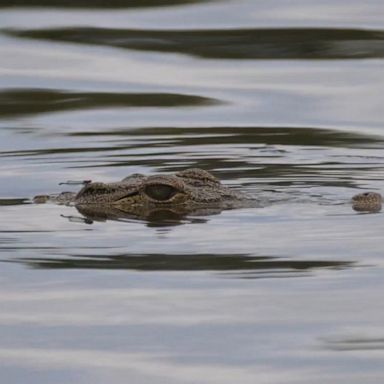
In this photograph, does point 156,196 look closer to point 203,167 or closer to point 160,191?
point 160,191

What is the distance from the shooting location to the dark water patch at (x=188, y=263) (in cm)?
1134

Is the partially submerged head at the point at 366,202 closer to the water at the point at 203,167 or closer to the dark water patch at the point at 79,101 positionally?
the water at the point at 203,167

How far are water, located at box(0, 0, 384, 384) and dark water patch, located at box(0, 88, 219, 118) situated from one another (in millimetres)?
33

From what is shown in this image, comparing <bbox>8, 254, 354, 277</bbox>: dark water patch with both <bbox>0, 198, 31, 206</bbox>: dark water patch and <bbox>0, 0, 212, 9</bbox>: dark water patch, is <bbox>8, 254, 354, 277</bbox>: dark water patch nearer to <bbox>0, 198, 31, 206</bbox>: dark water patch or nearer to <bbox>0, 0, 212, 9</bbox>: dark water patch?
<bbox>0, 198, 31, 206</bbox>: dark water patch

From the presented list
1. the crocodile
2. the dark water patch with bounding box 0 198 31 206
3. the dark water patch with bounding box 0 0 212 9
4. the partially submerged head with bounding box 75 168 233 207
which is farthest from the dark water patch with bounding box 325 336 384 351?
the dark water patch with bounding box 0 0 212 9

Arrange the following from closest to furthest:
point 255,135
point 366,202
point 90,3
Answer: point 366,202 → point 255,135 → point 90,3

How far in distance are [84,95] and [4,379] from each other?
10.5 meters

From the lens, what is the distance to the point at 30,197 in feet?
46.8

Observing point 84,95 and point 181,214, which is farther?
point 84,95

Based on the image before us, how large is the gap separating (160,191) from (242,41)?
8.22 meters

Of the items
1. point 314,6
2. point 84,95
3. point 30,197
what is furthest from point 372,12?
point 30,197

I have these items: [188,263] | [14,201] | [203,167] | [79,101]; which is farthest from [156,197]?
[79,101]

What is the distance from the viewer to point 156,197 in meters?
14.0

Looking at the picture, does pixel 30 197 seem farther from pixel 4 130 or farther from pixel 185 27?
pixel 185 27
